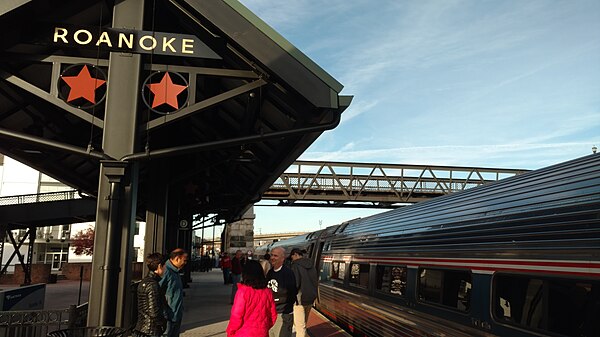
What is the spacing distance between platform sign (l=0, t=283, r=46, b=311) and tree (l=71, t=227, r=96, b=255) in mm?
49970

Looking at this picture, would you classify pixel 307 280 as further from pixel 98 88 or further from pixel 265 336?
pixel 98 88

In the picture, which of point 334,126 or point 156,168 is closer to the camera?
point 334,126

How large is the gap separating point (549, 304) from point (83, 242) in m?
57.5

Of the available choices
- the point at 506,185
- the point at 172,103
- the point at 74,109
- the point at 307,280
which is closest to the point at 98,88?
the point at 74,109

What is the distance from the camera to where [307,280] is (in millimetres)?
7184

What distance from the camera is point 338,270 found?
39.1 feet

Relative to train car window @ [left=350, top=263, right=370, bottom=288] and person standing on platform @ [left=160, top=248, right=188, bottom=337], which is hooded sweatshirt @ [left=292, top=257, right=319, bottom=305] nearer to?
person standing on platform @ [left=160, top=248, right=188, bottom=337]

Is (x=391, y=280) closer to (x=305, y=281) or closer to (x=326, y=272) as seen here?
(x=305, y=281)

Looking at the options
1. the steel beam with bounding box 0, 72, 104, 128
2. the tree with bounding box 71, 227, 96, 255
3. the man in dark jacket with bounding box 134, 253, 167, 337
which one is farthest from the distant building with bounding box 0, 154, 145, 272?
the man in dark jacket with bounding box 134, 253, 167, 337

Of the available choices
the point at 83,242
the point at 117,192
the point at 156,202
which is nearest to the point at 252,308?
the point at 117,192

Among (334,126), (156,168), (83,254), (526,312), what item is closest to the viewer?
(526,312)

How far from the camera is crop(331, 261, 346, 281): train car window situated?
11389 mm

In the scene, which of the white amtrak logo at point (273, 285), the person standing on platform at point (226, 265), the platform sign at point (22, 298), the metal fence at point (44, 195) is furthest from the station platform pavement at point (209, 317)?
the metal fence at point (44, 195)

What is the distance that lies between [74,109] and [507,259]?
519 cm
